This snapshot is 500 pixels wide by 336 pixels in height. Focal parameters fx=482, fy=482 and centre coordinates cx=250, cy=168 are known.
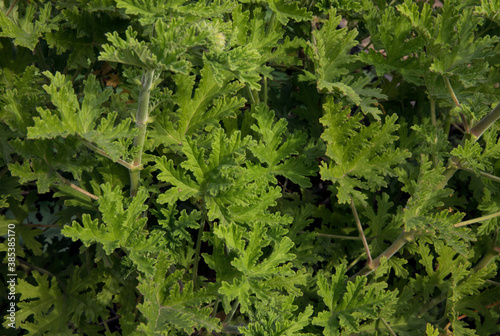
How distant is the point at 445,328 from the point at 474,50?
125 centimetres

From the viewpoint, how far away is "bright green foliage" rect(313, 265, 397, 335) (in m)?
1.82

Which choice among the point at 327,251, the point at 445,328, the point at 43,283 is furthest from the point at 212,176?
the point at 445,328

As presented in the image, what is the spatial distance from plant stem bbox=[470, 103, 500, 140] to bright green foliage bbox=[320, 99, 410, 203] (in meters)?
0.26

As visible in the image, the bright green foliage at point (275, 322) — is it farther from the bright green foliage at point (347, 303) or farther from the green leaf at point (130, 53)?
the green leaf at point (130, 53)

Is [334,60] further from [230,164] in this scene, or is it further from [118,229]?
[118,229]

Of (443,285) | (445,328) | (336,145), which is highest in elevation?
(336,145)

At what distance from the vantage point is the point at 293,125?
94.8 inches

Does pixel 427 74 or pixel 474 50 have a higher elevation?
pixel 474 50

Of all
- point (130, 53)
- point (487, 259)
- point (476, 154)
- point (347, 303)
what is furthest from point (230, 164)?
point (487, 259)

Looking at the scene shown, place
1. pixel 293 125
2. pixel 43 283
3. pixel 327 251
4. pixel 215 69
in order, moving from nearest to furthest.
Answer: pixel 215 69 → pixel 43 283 → pixel 327 251 → pixel 293 125

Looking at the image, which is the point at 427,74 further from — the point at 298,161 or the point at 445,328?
the point at 445,328

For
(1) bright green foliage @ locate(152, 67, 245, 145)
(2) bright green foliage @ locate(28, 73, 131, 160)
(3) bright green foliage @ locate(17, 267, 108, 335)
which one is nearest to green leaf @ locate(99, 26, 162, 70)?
(2) bright green foliage @ locate(28, 73, 131, 160)

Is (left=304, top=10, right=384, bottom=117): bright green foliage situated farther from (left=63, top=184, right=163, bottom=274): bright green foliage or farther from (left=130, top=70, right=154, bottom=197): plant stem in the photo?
(left=63, top=184, right=163, bottom=274): bright green foliage

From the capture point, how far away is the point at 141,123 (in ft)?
5.33
